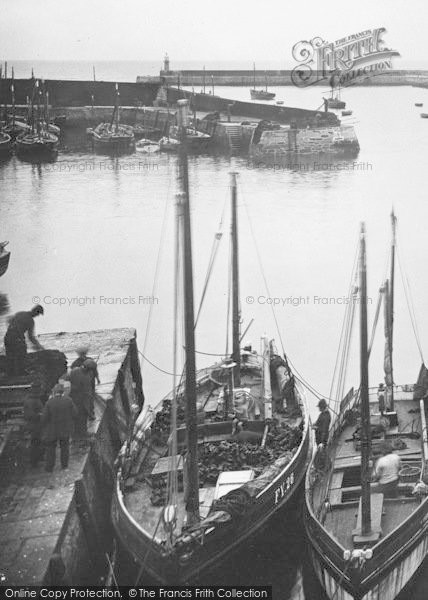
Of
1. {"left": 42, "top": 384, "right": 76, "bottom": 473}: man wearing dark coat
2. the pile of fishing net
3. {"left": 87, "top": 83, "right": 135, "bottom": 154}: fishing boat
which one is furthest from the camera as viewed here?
{"left": 87, "top": 83, "right": 135, "bottom": 154}: fishing boat

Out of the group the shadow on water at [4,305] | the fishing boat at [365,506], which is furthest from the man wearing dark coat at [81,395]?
the shadow on water at [4,305]

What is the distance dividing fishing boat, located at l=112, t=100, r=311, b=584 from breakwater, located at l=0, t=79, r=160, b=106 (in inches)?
1624

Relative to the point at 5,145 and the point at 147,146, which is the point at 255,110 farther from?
the point at 5,145

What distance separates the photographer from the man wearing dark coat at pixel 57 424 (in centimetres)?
1116

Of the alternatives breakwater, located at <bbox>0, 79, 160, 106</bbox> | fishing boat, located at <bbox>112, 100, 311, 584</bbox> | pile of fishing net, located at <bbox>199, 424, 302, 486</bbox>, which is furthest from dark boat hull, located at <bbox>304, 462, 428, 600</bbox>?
breakwater, located at <bbox>0, 79, 160, 106</bbox>

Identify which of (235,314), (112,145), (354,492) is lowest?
(354,492)

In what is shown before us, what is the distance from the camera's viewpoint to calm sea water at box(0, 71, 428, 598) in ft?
74.3

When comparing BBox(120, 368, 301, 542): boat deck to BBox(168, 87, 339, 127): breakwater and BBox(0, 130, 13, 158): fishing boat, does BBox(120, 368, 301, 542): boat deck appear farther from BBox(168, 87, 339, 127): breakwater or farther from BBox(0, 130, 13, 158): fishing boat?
BBox(168, 87, 339, 127): breakwater

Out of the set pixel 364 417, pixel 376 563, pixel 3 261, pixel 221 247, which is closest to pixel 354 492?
pixel 364 417

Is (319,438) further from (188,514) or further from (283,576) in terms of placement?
(188,514)

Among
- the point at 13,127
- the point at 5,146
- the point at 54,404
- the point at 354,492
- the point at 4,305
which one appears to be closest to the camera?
the point at 54,404

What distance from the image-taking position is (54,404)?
36.5 ft

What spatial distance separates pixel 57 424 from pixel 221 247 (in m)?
20.5

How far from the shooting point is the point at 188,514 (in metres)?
10.2
